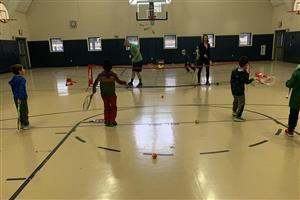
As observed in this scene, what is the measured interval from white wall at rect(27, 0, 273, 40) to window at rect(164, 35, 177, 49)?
49 cm

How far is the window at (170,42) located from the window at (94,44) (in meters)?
5.50

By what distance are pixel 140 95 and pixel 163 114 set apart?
2627 mm

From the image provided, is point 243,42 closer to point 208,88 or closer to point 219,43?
point 219,43

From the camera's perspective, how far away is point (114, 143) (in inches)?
190

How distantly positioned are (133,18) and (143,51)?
275cm

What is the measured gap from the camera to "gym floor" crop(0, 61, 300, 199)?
3279mm

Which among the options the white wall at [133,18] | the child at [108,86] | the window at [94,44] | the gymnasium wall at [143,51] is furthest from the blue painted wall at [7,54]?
the child at [108,86]

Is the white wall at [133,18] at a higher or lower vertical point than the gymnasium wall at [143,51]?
higher

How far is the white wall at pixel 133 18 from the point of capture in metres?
21.7

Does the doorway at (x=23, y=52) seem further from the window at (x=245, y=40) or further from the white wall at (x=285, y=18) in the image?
the white wall at (x=285, y=18)

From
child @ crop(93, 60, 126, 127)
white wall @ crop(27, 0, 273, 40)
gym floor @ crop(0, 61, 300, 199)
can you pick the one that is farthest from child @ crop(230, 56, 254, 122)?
white wall @ crop(27, 0, 273, 40)

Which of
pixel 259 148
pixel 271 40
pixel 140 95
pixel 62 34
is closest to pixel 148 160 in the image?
pixel 259 148

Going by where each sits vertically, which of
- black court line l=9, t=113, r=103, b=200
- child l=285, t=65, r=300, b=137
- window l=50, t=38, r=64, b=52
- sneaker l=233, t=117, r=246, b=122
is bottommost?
black court line l=9, t=113, r=103, b=200

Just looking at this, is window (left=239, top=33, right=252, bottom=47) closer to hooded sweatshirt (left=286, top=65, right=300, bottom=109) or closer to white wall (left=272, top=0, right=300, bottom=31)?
white wall (left=272, top=0, right=300, bottom=31)
